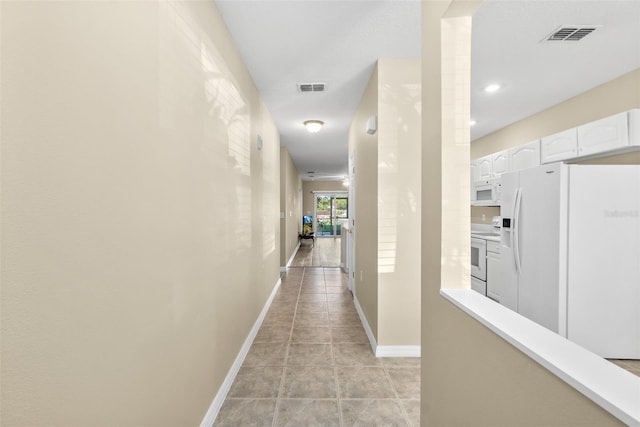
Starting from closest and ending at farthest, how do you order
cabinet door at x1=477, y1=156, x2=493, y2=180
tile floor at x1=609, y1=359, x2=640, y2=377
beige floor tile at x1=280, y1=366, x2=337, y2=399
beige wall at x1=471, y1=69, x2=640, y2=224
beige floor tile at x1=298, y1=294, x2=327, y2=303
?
beige floor tile at x1=280, y1=366, x2=337, y2=399
tile floor at x1=609, y1=359, x2=640, y2=377
beige wall at x1=471, y1=69, x2=640, y2=224
beige floor tile at x1=298, y1=294, x2=327, y2=303
cabinet door at x1=477, y1=156, x2=493, y2=180

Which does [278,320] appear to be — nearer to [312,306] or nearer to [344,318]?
[312,306]

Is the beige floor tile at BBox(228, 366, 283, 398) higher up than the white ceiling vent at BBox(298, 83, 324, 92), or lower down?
lower down

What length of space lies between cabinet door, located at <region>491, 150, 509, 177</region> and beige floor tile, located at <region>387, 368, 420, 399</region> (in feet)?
10.3

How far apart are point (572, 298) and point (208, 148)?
9.46 feet

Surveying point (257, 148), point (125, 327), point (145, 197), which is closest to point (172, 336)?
point (125, 327)

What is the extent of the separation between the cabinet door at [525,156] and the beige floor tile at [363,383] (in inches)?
123

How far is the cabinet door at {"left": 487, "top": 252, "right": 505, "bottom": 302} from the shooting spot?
3107 mm

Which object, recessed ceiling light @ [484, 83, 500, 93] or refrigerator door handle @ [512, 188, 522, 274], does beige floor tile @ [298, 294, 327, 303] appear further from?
recessed ceiling light @ [484, 83, 500, 93]

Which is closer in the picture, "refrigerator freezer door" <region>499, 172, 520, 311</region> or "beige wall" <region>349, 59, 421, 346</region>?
"beige wall" <region>349, 59, 421, 346</region>

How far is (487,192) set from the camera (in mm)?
4133

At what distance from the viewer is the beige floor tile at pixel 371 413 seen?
1680 mm

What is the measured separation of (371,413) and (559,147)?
3.37 metres

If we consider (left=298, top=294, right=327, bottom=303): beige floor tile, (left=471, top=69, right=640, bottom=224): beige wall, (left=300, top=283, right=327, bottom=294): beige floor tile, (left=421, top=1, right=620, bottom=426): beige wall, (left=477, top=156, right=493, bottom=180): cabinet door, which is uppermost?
(left=471, top=69, right=640, bottom=224): beige wall

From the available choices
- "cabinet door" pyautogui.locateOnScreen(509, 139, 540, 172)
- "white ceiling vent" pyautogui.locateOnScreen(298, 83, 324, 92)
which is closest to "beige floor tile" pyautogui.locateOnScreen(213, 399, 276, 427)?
"white ceiling vent" pyautogui.locateOnScreen(298, 83, 324, 92)
